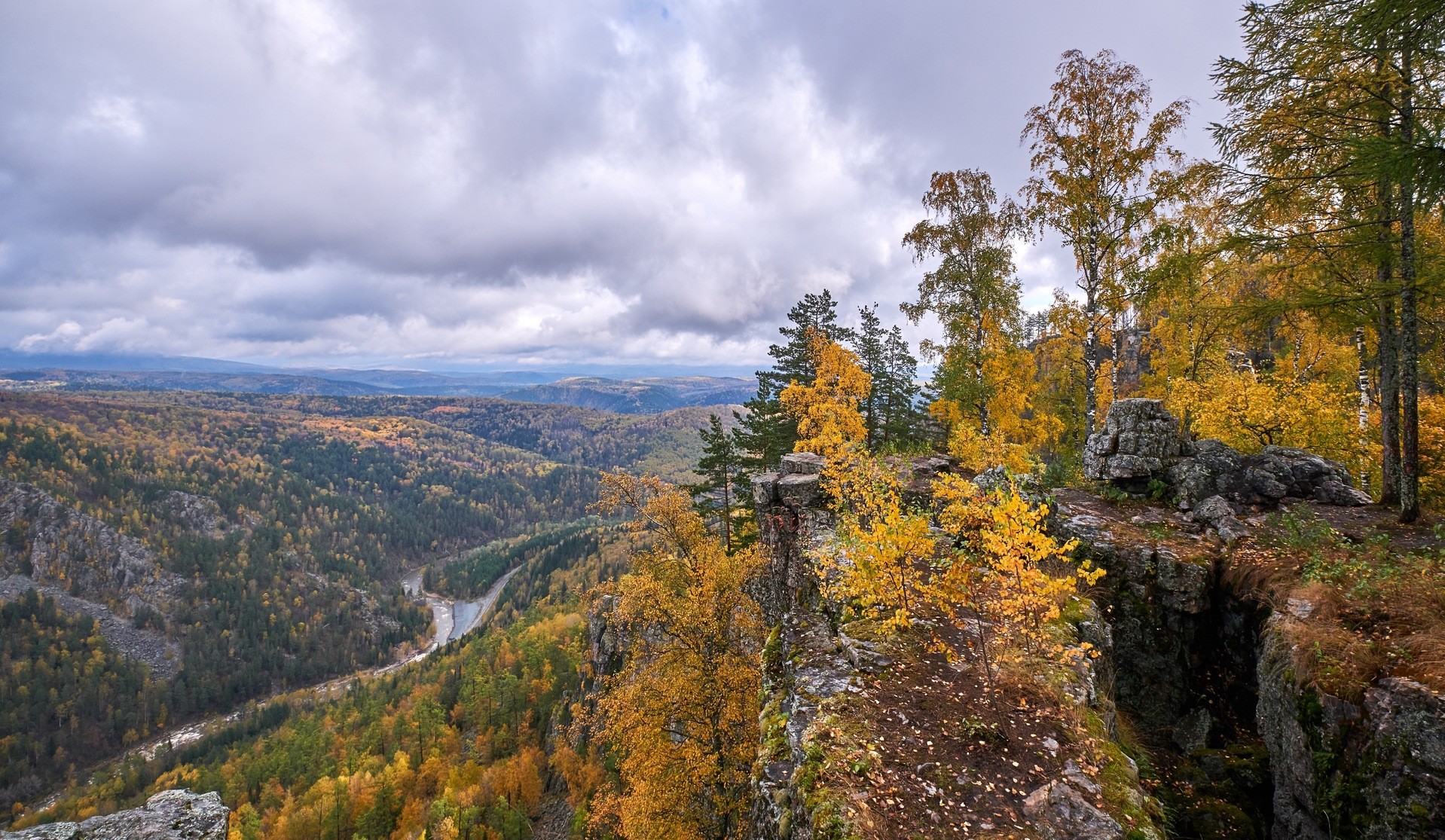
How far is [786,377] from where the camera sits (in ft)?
105

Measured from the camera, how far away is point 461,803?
50.4 meters

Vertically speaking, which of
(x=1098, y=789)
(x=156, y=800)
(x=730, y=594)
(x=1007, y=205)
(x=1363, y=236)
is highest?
(x=1007, y=205)

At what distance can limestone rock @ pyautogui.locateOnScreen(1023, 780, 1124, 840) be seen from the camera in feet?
18.5

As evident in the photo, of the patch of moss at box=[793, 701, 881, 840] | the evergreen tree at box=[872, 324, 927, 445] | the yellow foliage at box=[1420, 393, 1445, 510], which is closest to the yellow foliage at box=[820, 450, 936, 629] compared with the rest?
the patch of moss at box=[793, 701, 881, 840]

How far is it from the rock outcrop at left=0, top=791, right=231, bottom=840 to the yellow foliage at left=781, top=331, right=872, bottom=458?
68.8 ft

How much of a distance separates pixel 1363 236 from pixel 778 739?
53.0 ft

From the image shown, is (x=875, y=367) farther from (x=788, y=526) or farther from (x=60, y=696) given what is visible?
(x=60, y=696)

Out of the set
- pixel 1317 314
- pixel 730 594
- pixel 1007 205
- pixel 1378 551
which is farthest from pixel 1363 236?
pixel 730 594

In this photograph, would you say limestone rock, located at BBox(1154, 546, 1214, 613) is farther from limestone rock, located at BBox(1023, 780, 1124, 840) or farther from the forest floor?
limestone rock, located at BBox(1023, 780, 1124, 840)

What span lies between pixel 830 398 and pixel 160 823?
78.5 feet

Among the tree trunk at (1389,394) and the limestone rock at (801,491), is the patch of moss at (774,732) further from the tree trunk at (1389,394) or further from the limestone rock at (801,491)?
the tree trunk at (1389,394)

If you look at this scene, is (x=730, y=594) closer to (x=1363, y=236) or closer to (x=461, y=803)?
(x=1363, y=236)

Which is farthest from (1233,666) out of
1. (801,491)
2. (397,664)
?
(397,664)

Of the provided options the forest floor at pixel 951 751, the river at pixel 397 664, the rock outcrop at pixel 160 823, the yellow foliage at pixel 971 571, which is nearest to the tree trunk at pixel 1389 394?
the yellow foliage at pixel 971 571
